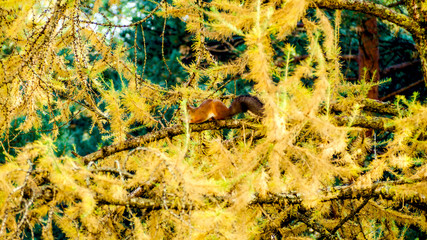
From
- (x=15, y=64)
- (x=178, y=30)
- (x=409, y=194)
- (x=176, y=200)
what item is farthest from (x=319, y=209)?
(x=178, y=30)

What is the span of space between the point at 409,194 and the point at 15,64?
3.66 m

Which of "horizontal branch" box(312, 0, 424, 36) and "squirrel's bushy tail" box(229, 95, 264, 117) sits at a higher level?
"horizontal branch" box(312, 0, 424, 36)

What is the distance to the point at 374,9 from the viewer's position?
3.12 meters

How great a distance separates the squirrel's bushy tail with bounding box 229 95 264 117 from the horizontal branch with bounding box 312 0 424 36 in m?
0.97

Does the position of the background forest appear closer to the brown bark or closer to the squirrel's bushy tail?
the brown bark

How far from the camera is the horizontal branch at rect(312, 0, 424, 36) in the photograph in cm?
301

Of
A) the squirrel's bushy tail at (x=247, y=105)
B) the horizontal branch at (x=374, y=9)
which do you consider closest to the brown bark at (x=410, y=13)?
the horizontal branch at (x=374, y=9)

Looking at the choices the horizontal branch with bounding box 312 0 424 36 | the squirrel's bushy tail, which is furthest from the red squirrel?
the horizontal branch with bounding box 312 0 424 36

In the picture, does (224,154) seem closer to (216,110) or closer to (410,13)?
(216,110)

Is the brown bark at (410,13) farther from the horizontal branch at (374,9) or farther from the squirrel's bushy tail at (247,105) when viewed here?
the squirrel's bushy tail at (247,105)

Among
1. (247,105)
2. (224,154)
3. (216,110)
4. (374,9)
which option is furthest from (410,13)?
(224,154)

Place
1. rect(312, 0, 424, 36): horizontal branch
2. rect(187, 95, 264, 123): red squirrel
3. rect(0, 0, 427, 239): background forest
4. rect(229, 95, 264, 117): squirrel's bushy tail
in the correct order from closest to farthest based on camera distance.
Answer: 1. rect(0, 0, 427, 239): background forest
2. rect(312, 0, 424, 36): horizontal branch
3. rect(229, 95, 264, 117): squirrel's bushy tail
4. rect(187, 95, 264, 123): red squirrel

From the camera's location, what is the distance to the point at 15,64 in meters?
3.39

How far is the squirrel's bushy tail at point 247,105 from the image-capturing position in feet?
10.2
